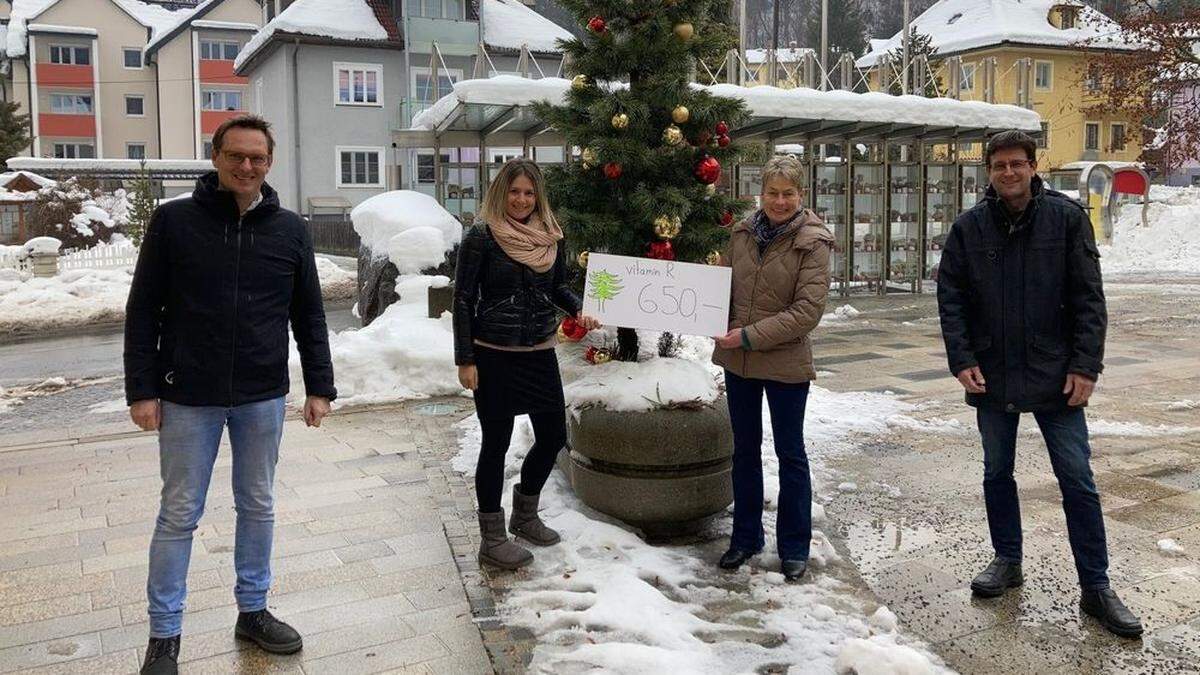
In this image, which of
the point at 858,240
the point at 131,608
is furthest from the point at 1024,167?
the point at 858,240

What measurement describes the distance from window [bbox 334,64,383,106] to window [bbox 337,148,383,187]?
1.62 meters

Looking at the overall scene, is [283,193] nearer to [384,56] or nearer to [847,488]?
[384,56]

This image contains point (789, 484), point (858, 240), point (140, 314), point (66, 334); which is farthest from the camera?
point (858, 240)

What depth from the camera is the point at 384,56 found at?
3484 cm

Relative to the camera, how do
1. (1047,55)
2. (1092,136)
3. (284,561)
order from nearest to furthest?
(284,561) → (1047,55) → (1092,136)

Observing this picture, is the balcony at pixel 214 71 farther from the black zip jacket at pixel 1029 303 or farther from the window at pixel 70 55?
the black zip jacket at pixel 1029 303

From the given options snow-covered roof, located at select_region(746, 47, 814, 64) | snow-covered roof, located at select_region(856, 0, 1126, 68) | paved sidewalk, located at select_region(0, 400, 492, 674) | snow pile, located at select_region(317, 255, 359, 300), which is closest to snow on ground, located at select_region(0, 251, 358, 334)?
snow pile, located at select_region(317, 255, 359, 300)

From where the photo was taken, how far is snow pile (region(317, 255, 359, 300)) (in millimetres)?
21000

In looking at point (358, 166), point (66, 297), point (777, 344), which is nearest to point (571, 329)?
point (777, 344)

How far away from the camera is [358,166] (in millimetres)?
34719

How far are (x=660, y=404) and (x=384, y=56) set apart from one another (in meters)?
32.5

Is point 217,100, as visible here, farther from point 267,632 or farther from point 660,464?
point 267,632

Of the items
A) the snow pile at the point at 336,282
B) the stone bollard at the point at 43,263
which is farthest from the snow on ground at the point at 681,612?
the stone bollard at the point at 43,263

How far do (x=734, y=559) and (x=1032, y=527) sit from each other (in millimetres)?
1764
